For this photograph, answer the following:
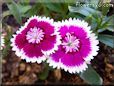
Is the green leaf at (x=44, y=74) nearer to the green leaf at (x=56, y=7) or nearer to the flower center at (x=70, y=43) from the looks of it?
the green leaf at (x=56, y=7)

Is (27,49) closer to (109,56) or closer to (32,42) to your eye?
(32,42)

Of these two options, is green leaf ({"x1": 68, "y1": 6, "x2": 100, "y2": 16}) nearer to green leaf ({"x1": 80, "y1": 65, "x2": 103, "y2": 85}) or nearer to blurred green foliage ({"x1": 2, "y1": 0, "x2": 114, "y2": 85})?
blurred green foliage ({"x1": 2, "y1": 0, "x2": 114, "y2": 85})

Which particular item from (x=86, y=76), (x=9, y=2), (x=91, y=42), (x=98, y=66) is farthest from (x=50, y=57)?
(x=98, y=66)

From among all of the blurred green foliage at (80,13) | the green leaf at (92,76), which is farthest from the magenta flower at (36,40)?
the green leaf at (92,76)

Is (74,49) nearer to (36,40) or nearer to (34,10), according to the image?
(36,40)

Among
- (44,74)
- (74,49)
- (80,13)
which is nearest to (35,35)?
(74,49)

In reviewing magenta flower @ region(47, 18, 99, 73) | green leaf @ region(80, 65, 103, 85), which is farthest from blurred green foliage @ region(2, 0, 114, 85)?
magenta flower @ region(47, 18, 99, 73)
